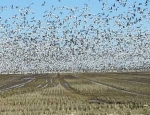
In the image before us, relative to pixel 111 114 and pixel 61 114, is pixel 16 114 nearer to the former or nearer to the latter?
pixel 61 114

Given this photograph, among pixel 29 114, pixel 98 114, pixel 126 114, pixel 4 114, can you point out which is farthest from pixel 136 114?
pixel 4 114

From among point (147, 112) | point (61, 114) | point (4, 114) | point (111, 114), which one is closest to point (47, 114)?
point (61, 114)

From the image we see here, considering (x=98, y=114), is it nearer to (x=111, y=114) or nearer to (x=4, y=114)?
(x=111, y=114)

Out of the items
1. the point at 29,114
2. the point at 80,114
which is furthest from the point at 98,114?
the point at 29,114

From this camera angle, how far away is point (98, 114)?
25734 mm

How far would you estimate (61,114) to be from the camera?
26.2 m

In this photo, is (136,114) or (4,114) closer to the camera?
(136,114)

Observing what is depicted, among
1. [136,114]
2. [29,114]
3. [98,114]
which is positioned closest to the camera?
[136,114]

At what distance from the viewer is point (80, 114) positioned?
2605cm

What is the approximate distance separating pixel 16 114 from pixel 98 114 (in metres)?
5.85

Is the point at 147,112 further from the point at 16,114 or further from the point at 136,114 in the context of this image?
the point at 16,114

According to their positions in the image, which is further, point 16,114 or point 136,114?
point 16,114

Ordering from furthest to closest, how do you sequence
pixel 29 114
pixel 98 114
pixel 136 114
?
1. pixel 29 114
2. pixel 98 114
3. pixel 136 114

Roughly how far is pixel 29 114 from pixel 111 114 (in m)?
6.28
